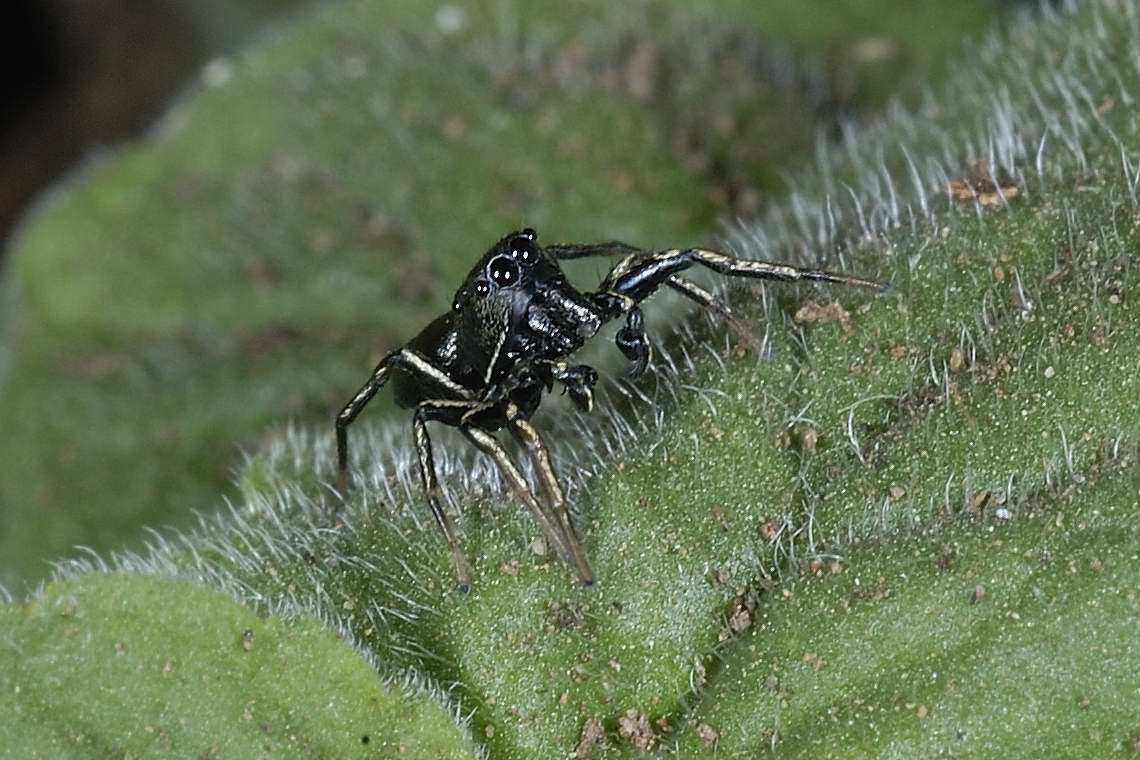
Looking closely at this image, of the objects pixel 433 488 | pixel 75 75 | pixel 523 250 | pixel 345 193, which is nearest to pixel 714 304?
pixel 523 250

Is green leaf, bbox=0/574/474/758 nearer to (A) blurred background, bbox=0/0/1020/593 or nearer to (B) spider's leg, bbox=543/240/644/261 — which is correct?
(B) spider's leg, bbox=543/240/644/261

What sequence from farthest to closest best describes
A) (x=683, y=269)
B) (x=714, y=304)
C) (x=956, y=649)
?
(x=683, y=269), (x=714, y=304), (x=956, y=649)

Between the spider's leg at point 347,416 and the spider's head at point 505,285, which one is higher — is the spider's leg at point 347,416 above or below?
below

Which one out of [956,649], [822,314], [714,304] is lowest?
[956,649]

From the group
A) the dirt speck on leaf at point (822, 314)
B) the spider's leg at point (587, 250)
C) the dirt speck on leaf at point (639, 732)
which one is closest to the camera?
the dirt speck on leaf at point (639, 732)

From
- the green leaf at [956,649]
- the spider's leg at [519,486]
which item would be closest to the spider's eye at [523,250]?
the spider's leg at [519,486]

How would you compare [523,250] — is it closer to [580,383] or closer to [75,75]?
[580,383]

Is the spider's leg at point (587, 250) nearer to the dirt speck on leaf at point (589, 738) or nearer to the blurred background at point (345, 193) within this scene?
the blurred background at point (345, 193)

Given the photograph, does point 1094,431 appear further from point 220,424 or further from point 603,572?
point 220,424
